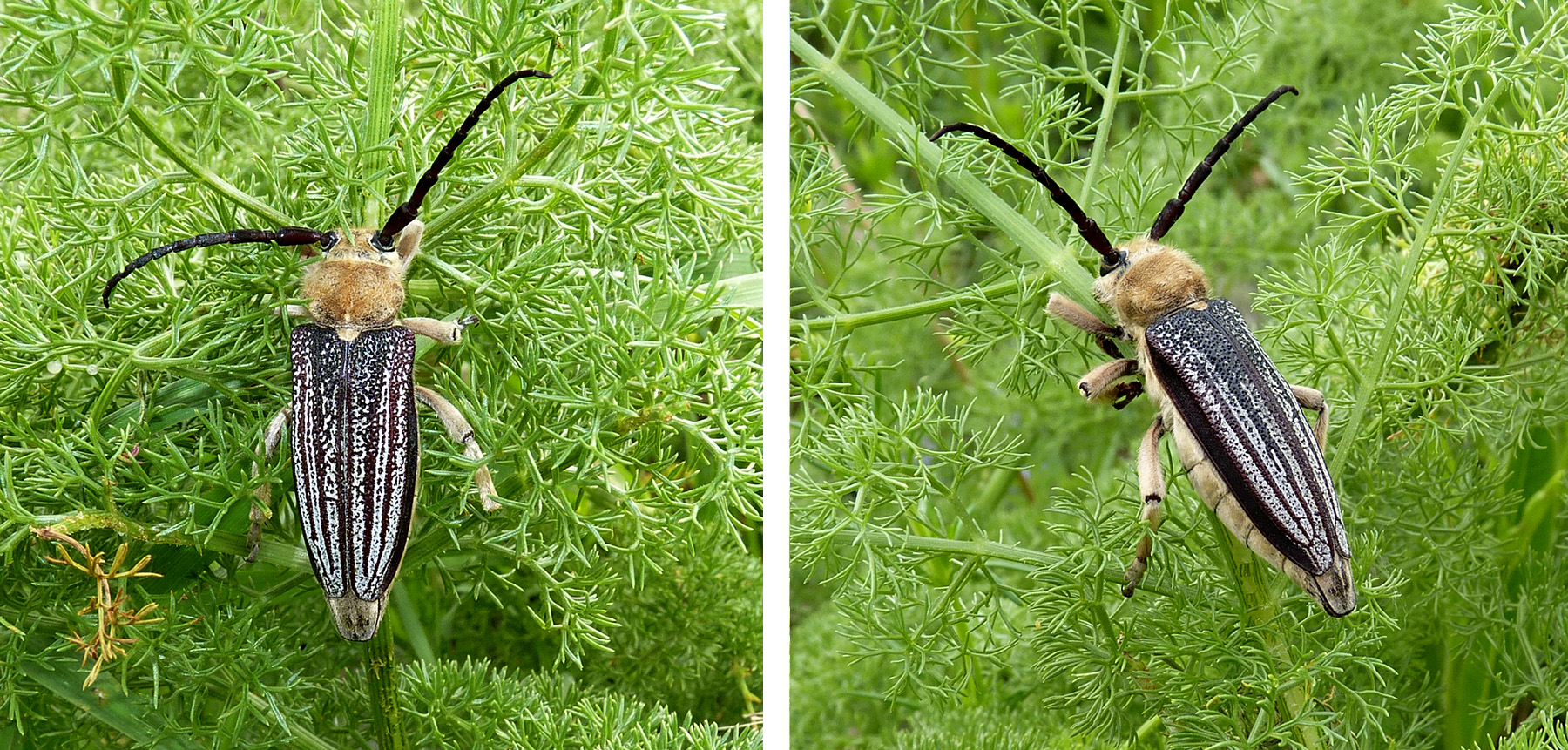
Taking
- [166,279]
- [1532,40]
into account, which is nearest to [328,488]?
[166,279]

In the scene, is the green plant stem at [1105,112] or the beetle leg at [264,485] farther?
the green plant stem at [1105,112]

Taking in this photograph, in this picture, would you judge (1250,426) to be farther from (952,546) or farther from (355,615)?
(355,615)

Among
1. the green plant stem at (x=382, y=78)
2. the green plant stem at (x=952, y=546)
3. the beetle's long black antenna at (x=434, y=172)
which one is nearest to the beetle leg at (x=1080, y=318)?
the green plant stem at (x=952, y=546)

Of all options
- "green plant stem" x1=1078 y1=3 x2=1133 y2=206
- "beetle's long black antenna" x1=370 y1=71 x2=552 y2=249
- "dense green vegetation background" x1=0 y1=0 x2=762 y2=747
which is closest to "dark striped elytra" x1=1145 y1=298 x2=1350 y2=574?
"green plant stem" x1=1078 y1=3 x2=1133 y2=206

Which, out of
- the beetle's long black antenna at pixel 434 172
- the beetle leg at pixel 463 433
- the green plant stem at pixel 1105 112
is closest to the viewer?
the beetle's long black antenna at pixel 434 172

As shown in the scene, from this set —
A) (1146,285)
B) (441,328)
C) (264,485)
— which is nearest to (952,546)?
(1146,285)

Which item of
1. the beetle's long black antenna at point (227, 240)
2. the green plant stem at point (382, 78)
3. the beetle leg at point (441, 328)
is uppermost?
the green plant stem at point (382, 78)

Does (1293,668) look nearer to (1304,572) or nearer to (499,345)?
(1304,572)

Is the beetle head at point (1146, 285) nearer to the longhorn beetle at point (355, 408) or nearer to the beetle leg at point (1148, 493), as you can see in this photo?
the beetle leg at point (1148, 493)
